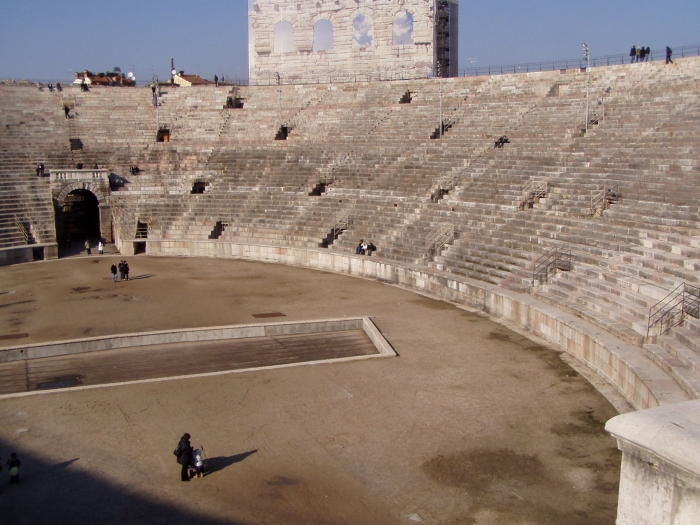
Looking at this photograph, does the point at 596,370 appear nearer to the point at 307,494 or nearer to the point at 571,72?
the point at 307,494

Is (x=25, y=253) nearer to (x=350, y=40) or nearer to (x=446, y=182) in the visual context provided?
(x=446, y=182)

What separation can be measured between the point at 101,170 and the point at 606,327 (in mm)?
26094

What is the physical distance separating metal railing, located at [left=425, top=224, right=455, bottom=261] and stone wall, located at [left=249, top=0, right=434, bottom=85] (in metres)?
18.4

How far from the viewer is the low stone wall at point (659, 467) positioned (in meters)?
4.70

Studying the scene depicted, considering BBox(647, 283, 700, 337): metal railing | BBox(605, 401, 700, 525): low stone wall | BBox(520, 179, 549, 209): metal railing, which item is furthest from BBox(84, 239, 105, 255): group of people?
BBox(605, 401, 700, 525): low stone wall

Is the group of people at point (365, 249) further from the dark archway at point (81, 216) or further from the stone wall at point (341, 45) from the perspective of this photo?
the stone wall at point (341, 45)

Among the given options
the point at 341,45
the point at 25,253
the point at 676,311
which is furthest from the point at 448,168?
the point at 25,253

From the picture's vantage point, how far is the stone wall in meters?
39.8

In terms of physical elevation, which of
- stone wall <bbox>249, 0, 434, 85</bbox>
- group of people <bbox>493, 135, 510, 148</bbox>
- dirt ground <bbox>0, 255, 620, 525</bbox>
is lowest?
dirt ground <bbox>0, 255, 620, 525</bbox>

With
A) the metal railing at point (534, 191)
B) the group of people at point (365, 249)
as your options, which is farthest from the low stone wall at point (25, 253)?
the metal railing at point (534, 191)

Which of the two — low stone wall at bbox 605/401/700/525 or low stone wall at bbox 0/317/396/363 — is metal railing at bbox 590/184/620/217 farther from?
low stone wall at bbox 605/401/700/525

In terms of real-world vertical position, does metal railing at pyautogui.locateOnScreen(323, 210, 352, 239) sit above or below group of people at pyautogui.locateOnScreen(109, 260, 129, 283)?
above

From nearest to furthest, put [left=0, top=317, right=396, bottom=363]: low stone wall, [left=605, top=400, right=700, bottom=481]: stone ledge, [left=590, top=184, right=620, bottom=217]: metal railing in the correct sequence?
[left=605, top=400, right=700, bottom=481]: stone ledge
[left=0, top=317, right=396, bottom=363]: low stone wall
[left=590, top=184, right=620, bottom=217]: metal railing

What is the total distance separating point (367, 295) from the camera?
21.4m
